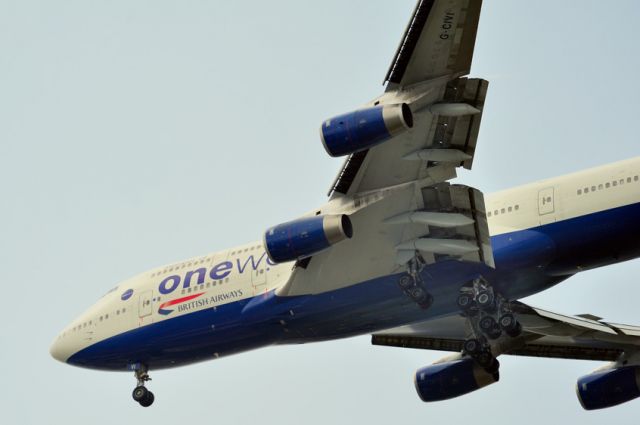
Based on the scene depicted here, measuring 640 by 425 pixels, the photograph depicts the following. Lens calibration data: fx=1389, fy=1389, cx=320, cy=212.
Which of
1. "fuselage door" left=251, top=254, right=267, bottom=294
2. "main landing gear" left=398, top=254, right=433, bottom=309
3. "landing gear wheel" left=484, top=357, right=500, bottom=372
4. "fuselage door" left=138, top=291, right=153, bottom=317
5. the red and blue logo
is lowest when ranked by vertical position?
"landing gear wheel" left=484, top=357, right=500, bottom=372

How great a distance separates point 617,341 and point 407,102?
1368cm

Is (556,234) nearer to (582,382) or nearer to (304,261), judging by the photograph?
(304,261)

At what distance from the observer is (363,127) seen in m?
31.0

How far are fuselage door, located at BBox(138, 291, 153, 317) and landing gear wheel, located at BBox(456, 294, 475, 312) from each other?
30.1ft

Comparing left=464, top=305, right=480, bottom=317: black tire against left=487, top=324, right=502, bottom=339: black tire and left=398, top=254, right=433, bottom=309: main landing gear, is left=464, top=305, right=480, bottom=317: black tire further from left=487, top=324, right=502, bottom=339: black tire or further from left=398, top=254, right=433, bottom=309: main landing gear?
left=398, top=254, right=433, bottom=309: main landing gear

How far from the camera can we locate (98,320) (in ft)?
132

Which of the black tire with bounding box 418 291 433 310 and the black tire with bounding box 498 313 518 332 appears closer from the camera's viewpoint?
the black tire with bounding box 418 291 433 310

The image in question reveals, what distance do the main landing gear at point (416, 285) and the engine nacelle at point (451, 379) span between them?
Result: 509cm

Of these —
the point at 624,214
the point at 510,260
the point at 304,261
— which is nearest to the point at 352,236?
the point at 304,261

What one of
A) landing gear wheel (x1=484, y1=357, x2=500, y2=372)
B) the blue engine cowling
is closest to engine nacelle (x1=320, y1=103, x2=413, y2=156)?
landing gear wheel (x1=484, y1=357, x2=500, y2=372)

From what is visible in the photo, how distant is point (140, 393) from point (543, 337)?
41.3 ft

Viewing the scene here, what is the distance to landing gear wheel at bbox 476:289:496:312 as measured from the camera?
34906mm

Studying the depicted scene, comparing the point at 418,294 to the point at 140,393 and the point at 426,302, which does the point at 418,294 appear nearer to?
the point at 426,302

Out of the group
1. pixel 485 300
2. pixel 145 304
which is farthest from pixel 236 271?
pixel 485 300
